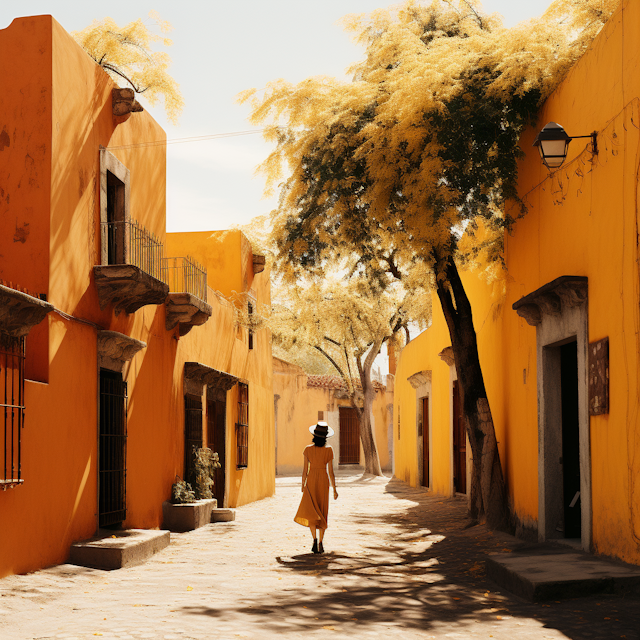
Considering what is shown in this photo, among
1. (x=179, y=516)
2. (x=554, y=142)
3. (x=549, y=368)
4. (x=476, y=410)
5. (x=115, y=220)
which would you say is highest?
(x=554, y=142)

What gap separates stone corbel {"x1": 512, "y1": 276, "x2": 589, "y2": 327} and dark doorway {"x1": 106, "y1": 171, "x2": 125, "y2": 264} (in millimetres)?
5049

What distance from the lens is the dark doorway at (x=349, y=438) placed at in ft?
120

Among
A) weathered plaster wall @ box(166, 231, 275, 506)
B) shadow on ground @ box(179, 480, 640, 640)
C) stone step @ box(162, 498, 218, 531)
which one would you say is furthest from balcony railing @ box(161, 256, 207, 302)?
shadow on ground @ box(179, 480, 640, 640)

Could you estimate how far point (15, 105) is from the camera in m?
8.77

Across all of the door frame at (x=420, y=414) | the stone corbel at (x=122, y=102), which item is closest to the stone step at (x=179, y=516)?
the stone corbel at (x=122, y=102)

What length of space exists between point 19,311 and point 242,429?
1038 centimetres

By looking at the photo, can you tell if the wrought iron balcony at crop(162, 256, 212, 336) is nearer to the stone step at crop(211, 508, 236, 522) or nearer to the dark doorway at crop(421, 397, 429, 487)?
the stone step at crop(211, 508, 236, 522)

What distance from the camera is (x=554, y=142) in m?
8.27

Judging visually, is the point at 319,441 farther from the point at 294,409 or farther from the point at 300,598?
the point at 294,409

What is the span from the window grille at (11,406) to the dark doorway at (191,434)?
599 centimetres

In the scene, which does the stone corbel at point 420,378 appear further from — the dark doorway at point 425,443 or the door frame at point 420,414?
the dark doorway at point 425,443

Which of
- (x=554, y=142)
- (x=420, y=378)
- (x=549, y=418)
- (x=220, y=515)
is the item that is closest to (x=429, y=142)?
(x=554, y=142)

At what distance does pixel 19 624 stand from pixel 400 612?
9.01ft

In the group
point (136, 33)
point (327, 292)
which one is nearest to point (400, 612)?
point (136, 33)
